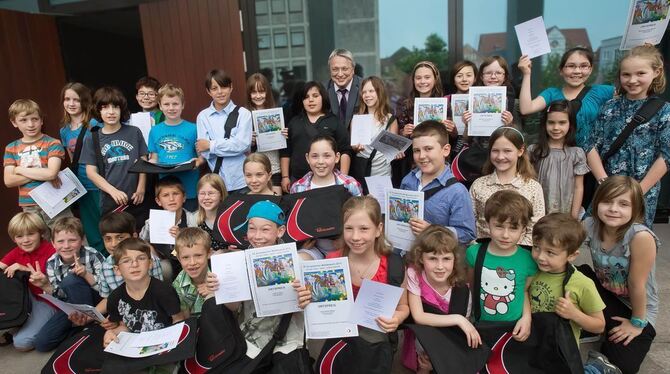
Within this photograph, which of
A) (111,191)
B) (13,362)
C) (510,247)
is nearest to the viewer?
(510,247)

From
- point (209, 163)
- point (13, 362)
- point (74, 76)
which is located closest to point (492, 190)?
point (209, 163)

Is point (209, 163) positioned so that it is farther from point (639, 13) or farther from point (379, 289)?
point (639, 13)

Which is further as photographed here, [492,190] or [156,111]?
[156,111]

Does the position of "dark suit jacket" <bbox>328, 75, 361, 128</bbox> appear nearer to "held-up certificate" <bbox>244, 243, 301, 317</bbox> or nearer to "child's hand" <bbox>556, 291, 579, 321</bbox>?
"held-up certificate" <bbox>244, 243, 301, 317</bbox>

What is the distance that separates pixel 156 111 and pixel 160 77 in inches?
44.4

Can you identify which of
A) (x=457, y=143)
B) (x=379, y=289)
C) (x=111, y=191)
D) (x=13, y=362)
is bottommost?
(x=13, y=362)

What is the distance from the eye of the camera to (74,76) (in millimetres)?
5922

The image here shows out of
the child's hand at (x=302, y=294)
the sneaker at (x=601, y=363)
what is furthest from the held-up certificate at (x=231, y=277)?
the sneaker at (x=601, y=363)

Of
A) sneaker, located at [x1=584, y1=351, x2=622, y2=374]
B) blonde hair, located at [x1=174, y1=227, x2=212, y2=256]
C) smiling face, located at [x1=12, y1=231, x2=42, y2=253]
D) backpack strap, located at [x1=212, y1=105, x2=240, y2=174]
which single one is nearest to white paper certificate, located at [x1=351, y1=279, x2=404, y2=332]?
blonde hair, located at [x1=174, y1=227, x2=212, y2=256]

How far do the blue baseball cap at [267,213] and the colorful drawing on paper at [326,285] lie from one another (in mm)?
526

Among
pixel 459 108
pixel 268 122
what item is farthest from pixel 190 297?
pixel 459 108

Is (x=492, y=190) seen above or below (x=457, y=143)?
below

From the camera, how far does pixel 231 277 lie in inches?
92.7

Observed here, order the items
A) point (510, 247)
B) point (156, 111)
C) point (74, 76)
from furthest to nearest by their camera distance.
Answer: point (74, 76), point (156, 111), point (510, 247)
